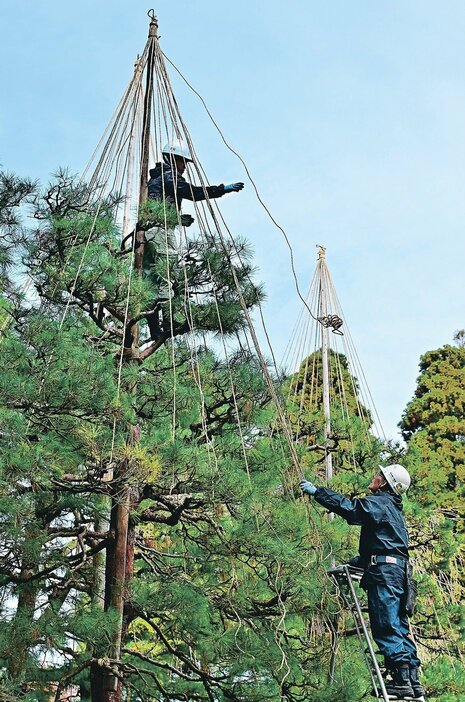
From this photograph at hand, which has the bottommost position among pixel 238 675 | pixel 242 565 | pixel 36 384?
pixel 238 675

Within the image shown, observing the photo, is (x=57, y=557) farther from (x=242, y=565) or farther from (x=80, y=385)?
(x=80, y=385)

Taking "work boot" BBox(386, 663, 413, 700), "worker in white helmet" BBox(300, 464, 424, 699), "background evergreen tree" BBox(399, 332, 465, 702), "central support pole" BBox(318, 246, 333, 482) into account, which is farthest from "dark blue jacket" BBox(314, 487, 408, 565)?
"central support pole" BBox(318, 246, 333, 482)

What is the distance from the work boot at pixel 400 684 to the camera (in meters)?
3.22

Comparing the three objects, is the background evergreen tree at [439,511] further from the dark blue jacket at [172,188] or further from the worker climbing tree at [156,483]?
the dark blue jacket at [172,188]

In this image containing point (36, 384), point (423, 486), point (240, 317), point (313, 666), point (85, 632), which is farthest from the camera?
point (423, 486)

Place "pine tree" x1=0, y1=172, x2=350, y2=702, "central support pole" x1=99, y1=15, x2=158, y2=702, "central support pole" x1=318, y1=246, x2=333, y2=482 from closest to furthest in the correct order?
"pine tree" x1=0, y1=172, x2=350, y2=702, "central support pole" x1=99, y1=15, x2=158, y2=702, "central support pole" x1=318, y1=246, x2=333, y2=482

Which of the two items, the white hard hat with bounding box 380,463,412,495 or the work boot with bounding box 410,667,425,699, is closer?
the work boot with bounding box 410,667,425,699

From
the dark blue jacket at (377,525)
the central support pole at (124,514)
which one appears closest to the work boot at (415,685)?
the dark blue jacket at (377,525)

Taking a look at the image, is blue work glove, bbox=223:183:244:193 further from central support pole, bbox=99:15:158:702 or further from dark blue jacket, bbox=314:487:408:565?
dark blue jacket, bbox=314:487:408:565

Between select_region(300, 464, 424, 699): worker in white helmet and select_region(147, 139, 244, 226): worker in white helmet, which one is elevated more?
select_region(147, 139, 244, 226): worker in white helmet

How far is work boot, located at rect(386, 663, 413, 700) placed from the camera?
3.22 m

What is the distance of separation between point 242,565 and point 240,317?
1287 millimetres

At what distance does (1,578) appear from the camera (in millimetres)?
4137

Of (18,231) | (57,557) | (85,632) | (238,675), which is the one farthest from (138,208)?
(238,675)
